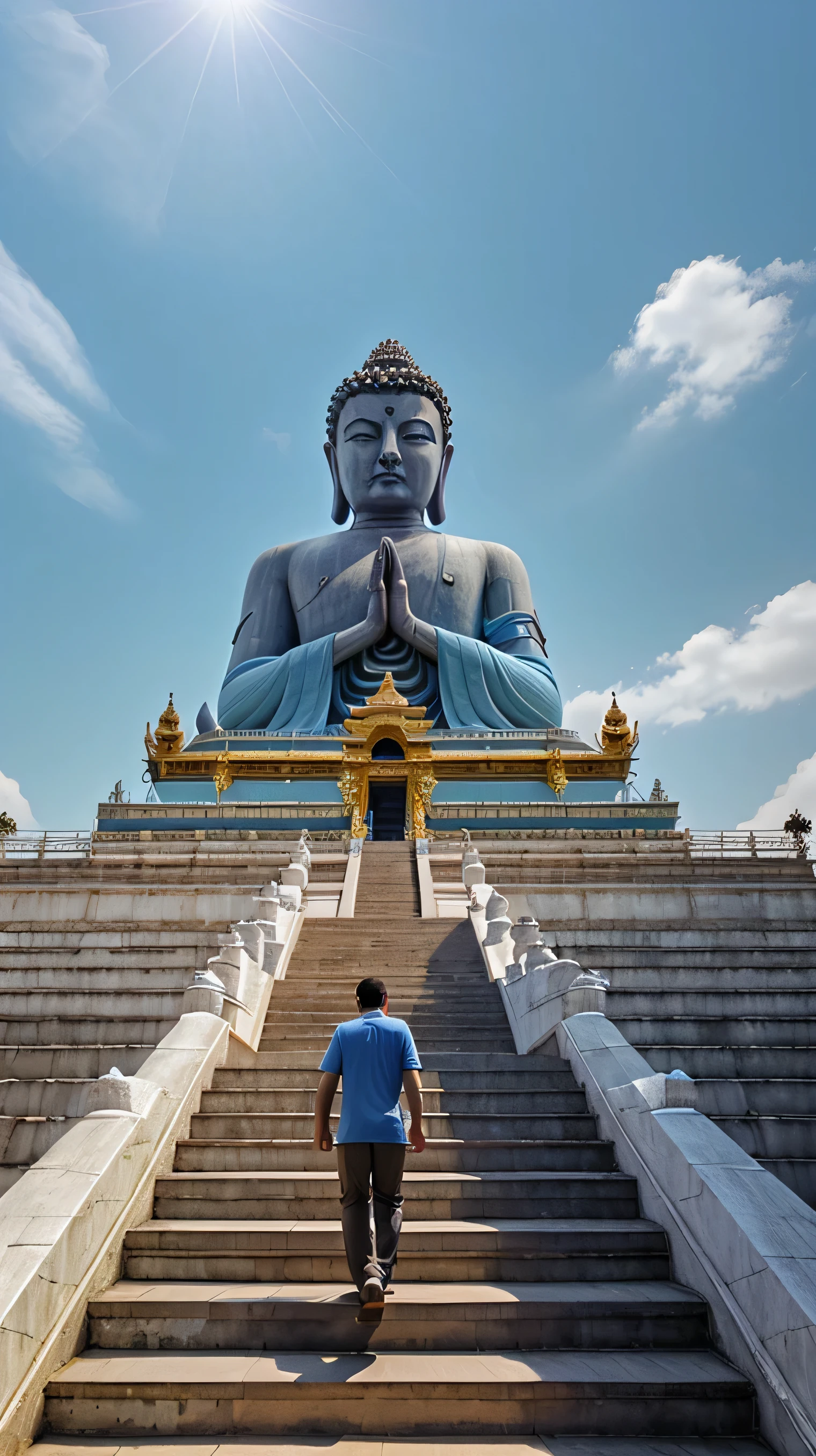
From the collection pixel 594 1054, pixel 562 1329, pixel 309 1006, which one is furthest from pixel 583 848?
pixel 562 1329

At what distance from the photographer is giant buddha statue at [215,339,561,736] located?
24.4 m

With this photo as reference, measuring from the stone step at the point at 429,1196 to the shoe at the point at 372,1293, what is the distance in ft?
3.44

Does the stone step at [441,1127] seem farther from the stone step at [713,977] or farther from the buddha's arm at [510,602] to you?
the buddha's arm at [510,602]

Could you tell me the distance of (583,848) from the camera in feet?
53.1

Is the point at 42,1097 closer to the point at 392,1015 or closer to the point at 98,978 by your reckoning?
the point at 98,978

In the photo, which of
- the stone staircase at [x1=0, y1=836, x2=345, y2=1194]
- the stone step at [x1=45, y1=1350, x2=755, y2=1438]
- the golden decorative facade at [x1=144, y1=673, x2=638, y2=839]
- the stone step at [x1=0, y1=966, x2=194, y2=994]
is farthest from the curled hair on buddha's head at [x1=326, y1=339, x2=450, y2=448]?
the stone step at [x1=45, y1=1350, x2=755, y2=1438]

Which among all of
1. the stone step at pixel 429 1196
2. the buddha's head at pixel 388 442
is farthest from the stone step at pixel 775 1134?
the buddha's head at pixel 388 442

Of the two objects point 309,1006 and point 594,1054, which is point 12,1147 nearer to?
point 309,1006

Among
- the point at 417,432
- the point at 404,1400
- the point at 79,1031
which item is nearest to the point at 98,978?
the point at 79,1031

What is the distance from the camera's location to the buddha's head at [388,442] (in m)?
27.8

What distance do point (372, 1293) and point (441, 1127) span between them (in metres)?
1.93

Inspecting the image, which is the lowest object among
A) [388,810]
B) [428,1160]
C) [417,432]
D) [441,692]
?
[428,1160]

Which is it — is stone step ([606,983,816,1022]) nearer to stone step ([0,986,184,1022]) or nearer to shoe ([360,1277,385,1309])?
stone step ([0,986,184,1022])

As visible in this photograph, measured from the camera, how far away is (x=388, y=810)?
2233 centimetres
